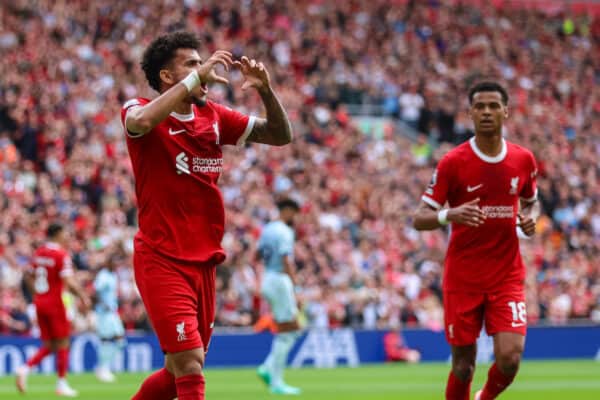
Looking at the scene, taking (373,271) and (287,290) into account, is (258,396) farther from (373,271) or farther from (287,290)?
(373,271)

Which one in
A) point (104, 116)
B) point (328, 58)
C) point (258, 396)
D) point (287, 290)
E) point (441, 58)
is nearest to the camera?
point (258, 396)

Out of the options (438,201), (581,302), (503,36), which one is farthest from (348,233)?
(438,201)

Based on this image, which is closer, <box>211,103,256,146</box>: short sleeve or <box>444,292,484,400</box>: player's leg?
<box>211,103,256,146</box>: short sleeve

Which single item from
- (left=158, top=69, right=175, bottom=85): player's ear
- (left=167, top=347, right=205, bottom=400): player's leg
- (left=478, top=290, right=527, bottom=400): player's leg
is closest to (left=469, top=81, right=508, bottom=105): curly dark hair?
(left=478, top=290, right=527, bottom=400): player's leg

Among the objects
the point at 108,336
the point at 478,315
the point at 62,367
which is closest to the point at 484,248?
the point at 478,315

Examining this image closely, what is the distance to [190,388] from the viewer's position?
298 inches

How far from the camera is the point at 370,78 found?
3347cm

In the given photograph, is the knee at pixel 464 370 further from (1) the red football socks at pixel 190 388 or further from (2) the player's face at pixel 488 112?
(1) the red football socks at pixel 190 388

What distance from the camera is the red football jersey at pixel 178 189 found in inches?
308

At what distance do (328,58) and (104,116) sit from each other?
9.04 metres

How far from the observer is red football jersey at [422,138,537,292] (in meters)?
9.76

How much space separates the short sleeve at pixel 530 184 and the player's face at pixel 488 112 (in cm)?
41

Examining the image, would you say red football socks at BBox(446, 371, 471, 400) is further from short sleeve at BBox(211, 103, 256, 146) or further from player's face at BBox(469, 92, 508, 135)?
short sleeve at BBox(211, 103, 256, 146)

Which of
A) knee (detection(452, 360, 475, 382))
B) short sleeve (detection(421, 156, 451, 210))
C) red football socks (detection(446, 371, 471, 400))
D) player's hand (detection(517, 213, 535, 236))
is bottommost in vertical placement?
red football socks (detection(446, 371, 471, 400))
